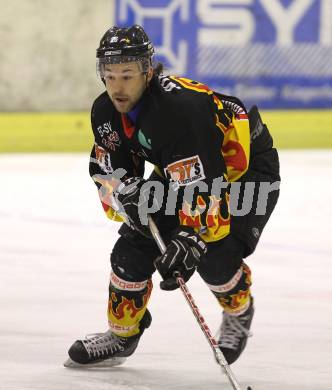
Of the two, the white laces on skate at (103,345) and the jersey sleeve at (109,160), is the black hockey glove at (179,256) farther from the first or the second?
the white laces on skate at (103,345)

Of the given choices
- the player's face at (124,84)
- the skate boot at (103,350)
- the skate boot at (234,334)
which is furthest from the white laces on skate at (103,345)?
the player's face at (124,84)

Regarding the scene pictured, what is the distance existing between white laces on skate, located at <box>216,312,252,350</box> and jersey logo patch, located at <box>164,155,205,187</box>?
1.76 ft

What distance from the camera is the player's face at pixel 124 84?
3096 mm

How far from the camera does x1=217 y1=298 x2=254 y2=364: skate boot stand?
3381 millimetres

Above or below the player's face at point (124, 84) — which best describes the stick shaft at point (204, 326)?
below

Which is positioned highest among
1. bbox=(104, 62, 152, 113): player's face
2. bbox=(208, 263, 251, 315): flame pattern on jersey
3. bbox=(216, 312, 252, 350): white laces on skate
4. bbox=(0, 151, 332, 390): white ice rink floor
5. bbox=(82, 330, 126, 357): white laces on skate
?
bbox=(104, 62, 152, 113): player's face

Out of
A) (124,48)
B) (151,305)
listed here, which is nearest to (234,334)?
(151,305)

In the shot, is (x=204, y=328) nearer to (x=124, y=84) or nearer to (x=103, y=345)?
(x=103, y=345)

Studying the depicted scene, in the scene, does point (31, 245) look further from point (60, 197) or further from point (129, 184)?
point (129, 184)

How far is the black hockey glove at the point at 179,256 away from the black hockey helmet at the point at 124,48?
17.9 inches

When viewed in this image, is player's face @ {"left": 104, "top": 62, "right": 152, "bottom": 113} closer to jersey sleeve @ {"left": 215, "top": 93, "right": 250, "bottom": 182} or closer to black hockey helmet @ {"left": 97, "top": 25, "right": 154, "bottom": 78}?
black hockey helmet @ {"left": 97, "top": 25, "right": 154, "bottom": 78}

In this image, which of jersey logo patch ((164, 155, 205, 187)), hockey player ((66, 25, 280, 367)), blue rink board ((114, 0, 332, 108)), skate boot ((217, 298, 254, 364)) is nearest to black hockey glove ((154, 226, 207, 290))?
hockey player ((66, 25, 280, 367))

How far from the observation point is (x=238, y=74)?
28.9 ft

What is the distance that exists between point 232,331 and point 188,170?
0.59 m
